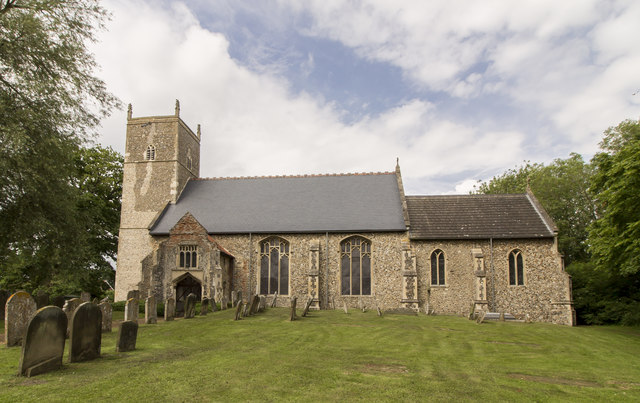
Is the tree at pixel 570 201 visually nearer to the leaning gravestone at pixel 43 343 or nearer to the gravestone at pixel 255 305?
the gravestone at pixel 255 305

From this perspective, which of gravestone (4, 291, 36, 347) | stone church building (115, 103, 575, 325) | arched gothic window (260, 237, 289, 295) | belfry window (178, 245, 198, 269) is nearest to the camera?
gravestone (4, 291, 36, 347)

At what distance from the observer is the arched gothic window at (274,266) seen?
1020 inches

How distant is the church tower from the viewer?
28531mm

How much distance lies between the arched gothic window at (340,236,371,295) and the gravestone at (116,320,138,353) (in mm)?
15694

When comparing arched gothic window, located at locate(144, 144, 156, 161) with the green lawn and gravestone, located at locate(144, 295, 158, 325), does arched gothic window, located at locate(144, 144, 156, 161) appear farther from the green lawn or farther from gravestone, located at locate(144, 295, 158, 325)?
the green lawn

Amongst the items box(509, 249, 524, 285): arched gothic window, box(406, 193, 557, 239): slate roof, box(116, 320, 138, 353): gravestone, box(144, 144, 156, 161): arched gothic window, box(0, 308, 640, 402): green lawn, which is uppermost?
box(144, 144, 156, 161): arched gothic window

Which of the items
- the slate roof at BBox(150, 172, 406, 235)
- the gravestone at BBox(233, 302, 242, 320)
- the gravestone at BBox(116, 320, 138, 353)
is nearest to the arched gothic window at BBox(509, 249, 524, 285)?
the slate roof at BBox(150, 172, 406, 235)

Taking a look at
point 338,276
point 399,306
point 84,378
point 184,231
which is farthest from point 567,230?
point 84,378

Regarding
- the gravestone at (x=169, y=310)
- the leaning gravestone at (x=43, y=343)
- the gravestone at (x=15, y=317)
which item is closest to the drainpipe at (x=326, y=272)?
the gravestone at (x=169, y=310)

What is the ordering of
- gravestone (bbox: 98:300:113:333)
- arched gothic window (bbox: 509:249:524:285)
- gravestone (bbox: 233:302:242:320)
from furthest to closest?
1. arched gothic window (bbox: 509:249:524:285)
2. gravestone (bbox: 233:302:242:320)
3. gravestone (bbox: 98:300:113:333)

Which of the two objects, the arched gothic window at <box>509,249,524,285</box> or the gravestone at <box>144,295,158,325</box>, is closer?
the gravestone at <box>144,295,158,325</box>

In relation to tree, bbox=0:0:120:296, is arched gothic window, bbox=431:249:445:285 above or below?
below

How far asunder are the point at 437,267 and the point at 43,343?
2035 centimetres

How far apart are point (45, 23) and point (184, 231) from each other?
39.8 ft
